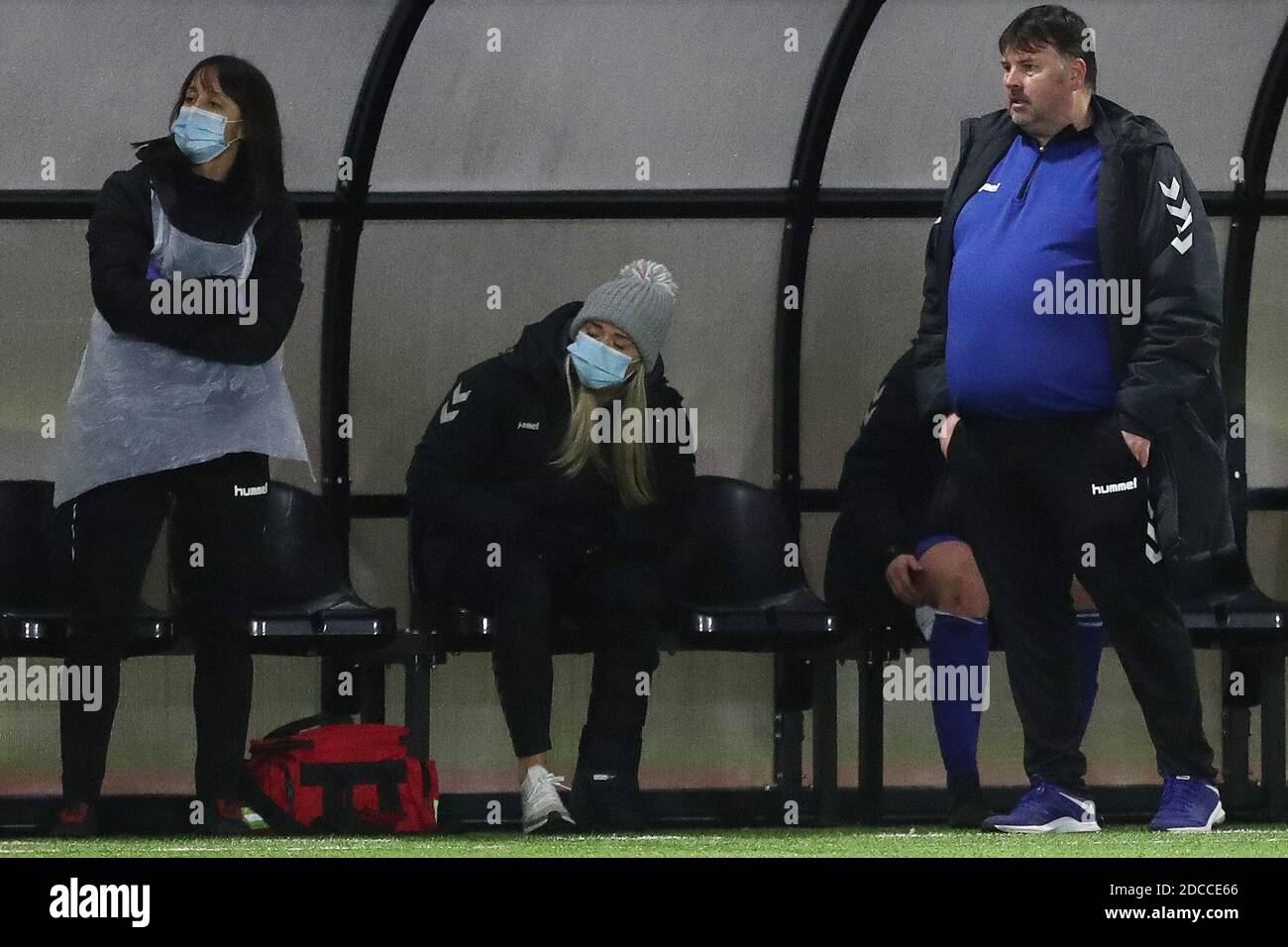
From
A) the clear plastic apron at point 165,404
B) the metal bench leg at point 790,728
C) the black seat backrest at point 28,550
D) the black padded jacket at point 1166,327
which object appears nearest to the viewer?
the black padded jacket at point 1166,327

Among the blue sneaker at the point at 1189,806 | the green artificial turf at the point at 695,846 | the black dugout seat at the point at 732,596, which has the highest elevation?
the black dugout seat at the point at 732,596

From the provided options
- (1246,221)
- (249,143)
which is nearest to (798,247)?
(1246,221)

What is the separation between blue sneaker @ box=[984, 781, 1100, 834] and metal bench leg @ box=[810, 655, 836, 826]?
1.14 metres

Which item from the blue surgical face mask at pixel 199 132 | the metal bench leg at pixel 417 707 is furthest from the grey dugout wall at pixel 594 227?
the blue surgical face mask at pixel 199 132

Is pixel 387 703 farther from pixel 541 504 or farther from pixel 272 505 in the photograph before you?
pixel 541 504

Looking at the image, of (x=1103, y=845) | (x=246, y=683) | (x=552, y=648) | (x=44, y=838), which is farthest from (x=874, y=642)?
(x=44, y=838)

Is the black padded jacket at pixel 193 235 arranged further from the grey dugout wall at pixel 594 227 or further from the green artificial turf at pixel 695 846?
the grey dugout wall at pixel 594 227

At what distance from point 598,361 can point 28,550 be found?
1.81 metres

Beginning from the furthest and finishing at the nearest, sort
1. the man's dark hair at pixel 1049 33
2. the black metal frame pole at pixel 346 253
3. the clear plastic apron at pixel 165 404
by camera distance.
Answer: the black metal frame pole at pixel 346 253 → the clear plastic apron at pixel 165 404 → the man's dark hair at pixel 1049 33

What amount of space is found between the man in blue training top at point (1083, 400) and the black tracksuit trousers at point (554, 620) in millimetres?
980

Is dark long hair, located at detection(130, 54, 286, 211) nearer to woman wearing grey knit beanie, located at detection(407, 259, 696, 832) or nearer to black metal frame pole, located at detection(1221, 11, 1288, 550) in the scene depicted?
woman wearing grey knit beanie, located at detection(407, 259, 696, 832)

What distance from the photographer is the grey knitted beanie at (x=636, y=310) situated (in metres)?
6.30

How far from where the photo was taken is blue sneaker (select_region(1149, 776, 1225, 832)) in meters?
5.60

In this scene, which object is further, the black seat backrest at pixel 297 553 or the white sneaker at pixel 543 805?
the black seat backrest at pixel 297 553
